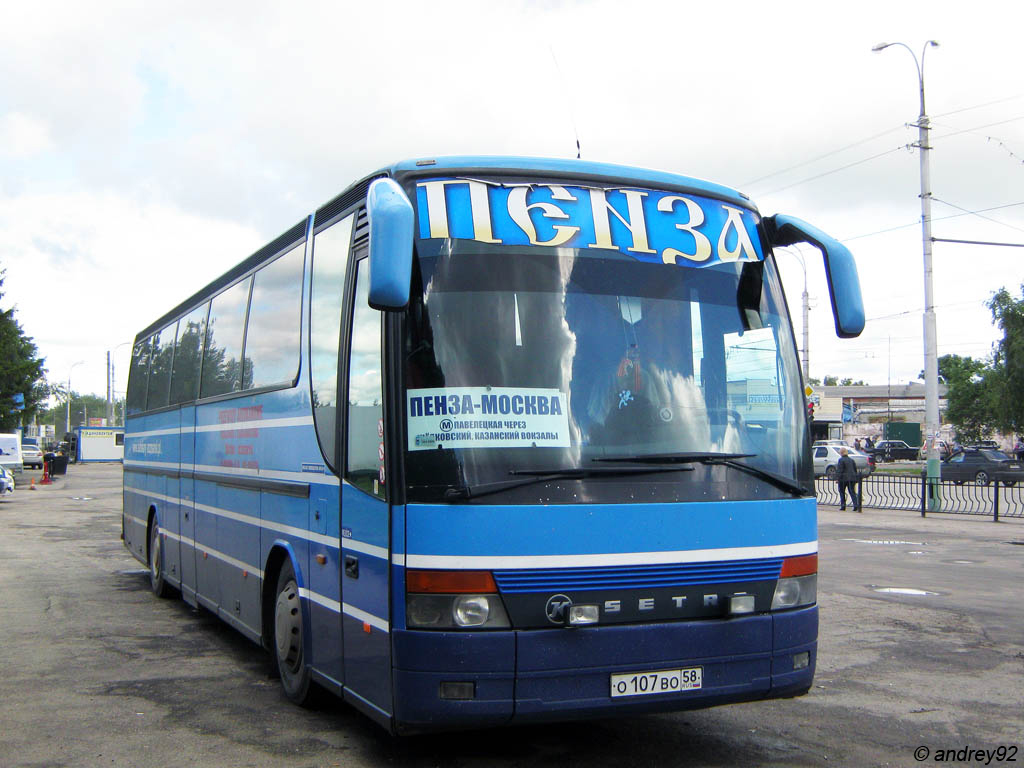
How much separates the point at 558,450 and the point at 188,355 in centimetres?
682

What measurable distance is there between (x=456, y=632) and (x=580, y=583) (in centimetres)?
64

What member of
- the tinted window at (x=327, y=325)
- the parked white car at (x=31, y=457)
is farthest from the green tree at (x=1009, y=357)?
the parked white car at (x=31, y=457)

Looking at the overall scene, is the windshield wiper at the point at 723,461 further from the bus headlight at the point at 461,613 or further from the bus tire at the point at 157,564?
the bus tire at the point at 157,564

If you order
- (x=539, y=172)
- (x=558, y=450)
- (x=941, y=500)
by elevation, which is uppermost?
(x=539, y=172)

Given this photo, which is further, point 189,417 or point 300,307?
point 189,417

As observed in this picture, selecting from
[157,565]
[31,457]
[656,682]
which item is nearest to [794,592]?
[656,682]

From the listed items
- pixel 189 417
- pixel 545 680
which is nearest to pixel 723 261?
pixel 545 680

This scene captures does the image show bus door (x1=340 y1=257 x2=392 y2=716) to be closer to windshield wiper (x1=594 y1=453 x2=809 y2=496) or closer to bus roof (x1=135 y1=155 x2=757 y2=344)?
bus roof (x1=135 y1=155 x2=757 y2=344)

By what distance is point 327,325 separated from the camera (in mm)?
6395

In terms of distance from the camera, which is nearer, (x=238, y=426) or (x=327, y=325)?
(x=327, y=325)

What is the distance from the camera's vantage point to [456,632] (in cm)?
484

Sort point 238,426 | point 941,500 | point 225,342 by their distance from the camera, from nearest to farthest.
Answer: point 238,426 < point 225,342 < point 941,500

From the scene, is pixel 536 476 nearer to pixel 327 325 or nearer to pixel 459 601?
pixel 459 601

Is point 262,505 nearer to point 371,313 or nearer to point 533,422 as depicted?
point 371,313
